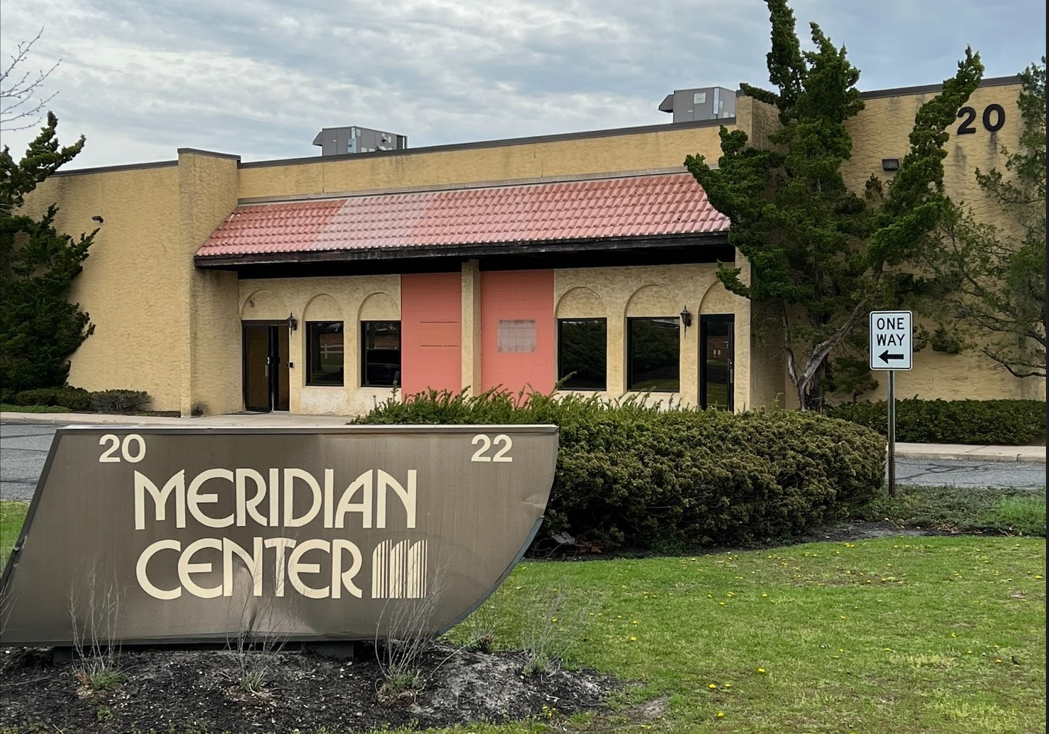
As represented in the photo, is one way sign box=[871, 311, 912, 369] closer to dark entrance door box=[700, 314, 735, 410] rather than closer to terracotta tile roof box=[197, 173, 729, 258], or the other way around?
terracotta tile roof box=[197, 173, 729, 258]

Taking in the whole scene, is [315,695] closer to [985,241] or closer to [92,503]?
[92,503]

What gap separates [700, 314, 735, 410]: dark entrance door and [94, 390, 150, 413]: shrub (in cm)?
1476

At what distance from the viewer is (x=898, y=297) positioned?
70.9 ft

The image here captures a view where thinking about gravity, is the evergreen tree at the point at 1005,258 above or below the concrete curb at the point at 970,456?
above

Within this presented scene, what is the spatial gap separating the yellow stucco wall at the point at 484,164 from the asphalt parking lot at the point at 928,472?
8.63 m

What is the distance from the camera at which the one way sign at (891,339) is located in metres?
13.6

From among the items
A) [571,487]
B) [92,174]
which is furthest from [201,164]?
[571,487]

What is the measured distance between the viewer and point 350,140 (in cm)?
3550

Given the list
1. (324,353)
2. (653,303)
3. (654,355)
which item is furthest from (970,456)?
(324,353)

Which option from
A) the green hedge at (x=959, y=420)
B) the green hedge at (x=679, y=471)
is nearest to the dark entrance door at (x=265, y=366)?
the green hedge at (x=959, y=420)

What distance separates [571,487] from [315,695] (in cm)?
460

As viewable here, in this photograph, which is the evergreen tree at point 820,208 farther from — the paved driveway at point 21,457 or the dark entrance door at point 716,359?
the paved driveway at point 21,457

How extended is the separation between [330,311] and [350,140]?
897cm

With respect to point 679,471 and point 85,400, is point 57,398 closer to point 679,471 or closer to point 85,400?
point 85,400
